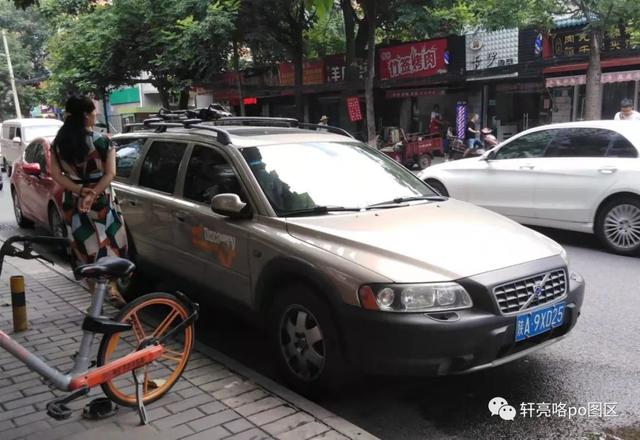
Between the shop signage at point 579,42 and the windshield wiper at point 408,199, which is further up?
the shop signage at point 579,42

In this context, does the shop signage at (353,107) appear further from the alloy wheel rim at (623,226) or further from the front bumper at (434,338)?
the front bumper at (434,338)

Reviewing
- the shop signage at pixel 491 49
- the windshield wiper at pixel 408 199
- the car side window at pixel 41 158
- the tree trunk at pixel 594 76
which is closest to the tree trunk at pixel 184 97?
the shop signage at pixel 491 49

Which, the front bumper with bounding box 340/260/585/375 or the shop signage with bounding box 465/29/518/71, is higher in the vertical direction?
the shop signage with bounding box 465/29/518/71

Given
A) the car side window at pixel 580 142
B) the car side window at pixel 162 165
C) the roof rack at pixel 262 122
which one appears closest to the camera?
the car side window at pixel 162 165

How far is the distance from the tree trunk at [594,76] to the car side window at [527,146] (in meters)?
7.39

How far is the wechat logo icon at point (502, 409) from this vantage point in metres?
3.45

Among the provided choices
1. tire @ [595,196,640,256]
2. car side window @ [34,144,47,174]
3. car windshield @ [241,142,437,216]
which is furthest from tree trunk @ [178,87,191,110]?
car windshield @ [241,142,437,216]

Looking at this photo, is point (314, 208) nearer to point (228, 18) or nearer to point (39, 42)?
point (228, 18)

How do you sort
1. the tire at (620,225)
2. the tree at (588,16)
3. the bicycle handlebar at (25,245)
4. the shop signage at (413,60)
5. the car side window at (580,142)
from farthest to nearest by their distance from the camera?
the shop signage at (413,60) < the tree at (588,16) < the car side window at (580,142) < the tire at (620,225) < the bicycle handlebar at (25,245)

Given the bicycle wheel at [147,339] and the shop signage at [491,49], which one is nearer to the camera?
the bicycle wheel at [147,339]

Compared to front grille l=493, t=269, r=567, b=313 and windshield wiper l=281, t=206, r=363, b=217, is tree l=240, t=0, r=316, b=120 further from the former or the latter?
front grille l=493, t=269, r=567, b=313

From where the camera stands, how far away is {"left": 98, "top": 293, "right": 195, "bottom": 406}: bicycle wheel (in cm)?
326

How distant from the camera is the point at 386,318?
3.15m

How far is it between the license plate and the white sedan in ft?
13.4
